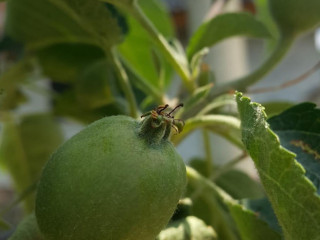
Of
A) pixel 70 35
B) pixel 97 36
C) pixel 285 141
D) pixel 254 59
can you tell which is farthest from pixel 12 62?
pixel 254 59

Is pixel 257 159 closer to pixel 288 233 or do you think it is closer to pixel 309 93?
pixel 288 233

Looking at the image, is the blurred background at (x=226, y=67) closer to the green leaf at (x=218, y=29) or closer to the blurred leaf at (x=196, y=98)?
the green leaf at (x=218, y=29)

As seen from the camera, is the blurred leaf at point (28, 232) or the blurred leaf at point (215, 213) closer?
the blurred leaf at point (28, 232)

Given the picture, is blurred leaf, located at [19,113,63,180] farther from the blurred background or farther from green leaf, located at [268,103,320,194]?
green leaf, located at [268,103,320,194]

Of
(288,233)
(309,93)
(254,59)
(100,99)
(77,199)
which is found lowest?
(288,233)

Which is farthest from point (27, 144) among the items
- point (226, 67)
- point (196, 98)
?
point (196, 98)

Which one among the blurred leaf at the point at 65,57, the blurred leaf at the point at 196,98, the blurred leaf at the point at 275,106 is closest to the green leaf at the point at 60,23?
the blurred leaf at the point at 65,57
